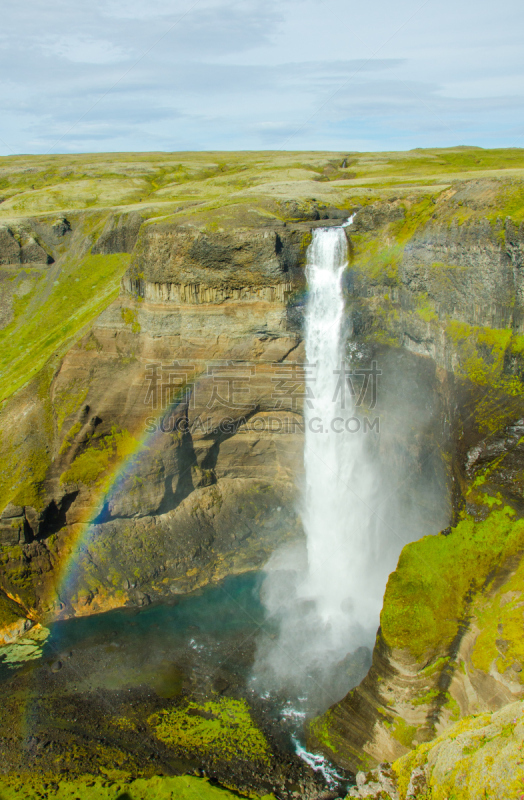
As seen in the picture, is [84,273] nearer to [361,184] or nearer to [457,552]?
[361,184]

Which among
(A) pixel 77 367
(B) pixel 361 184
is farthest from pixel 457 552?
(B) pixel 361 184

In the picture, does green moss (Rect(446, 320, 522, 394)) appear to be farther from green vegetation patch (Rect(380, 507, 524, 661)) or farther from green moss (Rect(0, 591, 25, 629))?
green moss (Rect(0, 591, 25, 629))

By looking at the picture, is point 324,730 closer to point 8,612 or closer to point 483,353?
point 483,353

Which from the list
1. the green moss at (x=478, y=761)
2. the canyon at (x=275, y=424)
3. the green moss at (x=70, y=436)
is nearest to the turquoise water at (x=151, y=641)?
the canyon at (x=275, y=424)

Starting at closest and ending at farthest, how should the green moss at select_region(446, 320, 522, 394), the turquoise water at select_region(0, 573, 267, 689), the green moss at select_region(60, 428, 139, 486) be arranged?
the green moss at select_region(446, 320, 522, 394) < the turquoise water at select_region(0, 573, 267, 689) < the green moss at select_region(60, 428, 139, 486)

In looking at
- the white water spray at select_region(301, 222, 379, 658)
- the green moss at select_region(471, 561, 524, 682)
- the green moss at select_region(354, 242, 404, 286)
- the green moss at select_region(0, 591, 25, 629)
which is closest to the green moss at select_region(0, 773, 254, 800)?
the green moss at select_region(0, 591, 25, 629)
